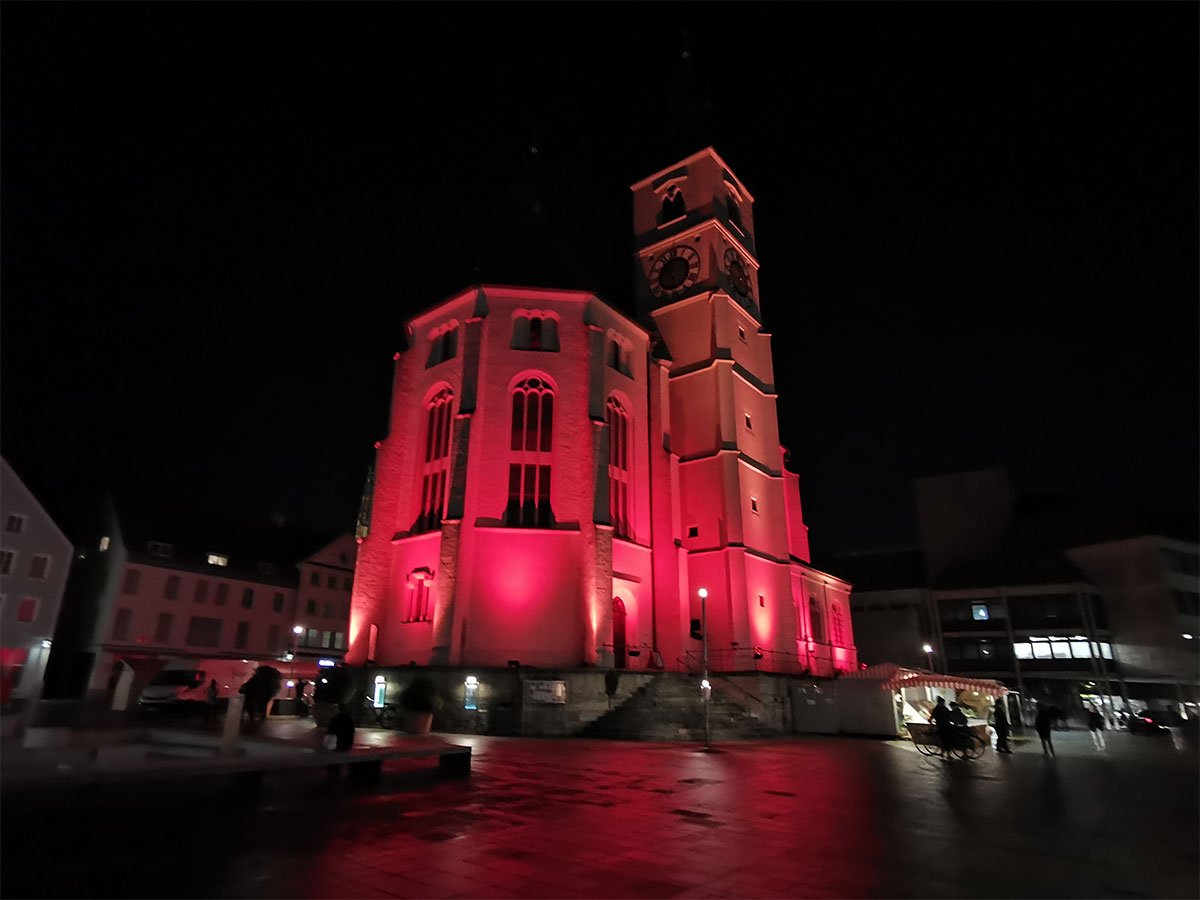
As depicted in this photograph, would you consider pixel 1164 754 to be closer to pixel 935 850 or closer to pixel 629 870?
pixel 935 850

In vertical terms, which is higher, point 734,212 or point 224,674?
point 734,212

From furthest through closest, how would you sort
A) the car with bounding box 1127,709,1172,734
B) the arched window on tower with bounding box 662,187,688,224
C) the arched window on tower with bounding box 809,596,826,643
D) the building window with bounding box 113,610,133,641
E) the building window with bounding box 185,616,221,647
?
the arched window on tower with bounding box 662,187,688,224 → the arched window on tower with bounding box 809,596,826,643 → the building window with bounding box 185,616,221,647 → the building window with bounding box 113,610,133,641 → the car with bounding box 1127,709,1172,734

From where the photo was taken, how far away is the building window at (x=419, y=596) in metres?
29.9

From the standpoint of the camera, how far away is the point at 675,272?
143 feet

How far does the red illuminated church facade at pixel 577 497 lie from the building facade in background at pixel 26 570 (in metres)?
13.7

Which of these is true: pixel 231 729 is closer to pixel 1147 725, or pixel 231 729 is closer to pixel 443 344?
pixel 443 344

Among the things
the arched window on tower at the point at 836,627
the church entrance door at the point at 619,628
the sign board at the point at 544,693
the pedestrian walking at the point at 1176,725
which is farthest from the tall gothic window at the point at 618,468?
the pedestrian walking at the point at 1176,725

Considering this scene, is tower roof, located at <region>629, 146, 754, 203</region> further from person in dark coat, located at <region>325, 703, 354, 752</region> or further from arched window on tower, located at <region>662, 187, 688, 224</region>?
person in dark coat, located at <region>325, 703, 354, 752</region>

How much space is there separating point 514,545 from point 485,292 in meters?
12.3

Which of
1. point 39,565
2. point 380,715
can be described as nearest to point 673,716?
point 380,715

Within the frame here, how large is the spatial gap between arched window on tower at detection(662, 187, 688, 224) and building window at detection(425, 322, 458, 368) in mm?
20223

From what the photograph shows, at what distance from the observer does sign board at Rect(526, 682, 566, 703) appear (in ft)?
79.6

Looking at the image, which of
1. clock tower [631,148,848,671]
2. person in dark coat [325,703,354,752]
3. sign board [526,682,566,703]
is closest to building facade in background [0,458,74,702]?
person in dark coat [325,703,354,752]

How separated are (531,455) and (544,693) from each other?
34.9 feet
